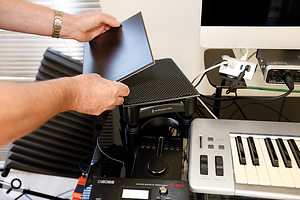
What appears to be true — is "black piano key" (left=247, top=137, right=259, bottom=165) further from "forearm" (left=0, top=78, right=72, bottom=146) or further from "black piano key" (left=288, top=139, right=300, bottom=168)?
"forearm" (left=0, top=78, right=72, bottom=146)

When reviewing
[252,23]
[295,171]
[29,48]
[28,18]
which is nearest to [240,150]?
[295,171]

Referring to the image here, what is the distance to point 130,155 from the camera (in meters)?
0.81

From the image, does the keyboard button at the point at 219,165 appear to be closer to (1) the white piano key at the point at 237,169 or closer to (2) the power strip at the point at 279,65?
(1) the white piano key at the point at 237,169

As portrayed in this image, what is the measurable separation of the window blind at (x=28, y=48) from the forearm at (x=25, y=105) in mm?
725

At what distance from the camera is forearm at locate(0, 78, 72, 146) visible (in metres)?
0.48

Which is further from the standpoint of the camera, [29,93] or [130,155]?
[130,155]

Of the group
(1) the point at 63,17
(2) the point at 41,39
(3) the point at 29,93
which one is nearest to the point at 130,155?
(3) the point at 29,93

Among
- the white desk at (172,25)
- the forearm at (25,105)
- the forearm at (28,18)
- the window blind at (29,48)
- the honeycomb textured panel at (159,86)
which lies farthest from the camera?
the window blind at (29,48)

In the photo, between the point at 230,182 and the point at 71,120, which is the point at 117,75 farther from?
the point at 71,120

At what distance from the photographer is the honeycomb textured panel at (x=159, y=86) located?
2.48 feet

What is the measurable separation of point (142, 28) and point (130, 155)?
39cm

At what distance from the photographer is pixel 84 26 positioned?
37.2 inches

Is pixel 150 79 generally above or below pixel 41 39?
below

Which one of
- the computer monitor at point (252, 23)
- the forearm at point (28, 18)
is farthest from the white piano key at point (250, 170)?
the forearm at point (28, 18)
